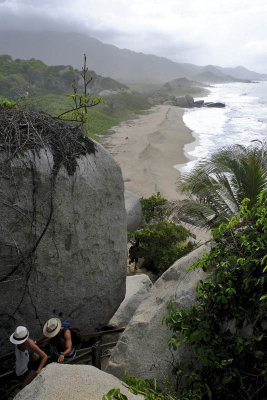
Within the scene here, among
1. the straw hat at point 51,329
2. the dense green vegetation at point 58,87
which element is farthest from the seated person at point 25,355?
the dense green vegetation at point 58,87

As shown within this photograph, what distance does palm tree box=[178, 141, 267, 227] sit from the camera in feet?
20.1

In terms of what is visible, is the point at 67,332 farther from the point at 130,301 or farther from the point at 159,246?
the point at 159,246

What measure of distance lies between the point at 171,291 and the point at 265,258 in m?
1.39

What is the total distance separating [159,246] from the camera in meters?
9.40

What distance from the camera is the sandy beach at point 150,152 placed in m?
21.5

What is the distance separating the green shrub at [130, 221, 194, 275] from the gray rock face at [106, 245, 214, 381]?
4.84 metres

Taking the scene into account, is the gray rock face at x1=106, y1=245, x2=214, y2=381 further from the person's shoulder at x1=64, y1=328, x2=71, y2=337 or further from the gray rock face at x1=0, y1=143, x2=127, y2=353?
the gray rock face at x1=0, y1=143, x2=127, y2=353

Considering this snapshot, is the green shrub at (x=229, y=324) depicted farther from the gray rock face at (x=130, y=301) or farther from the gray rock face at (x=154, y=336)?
the gray rock face at (x=130, y=301)

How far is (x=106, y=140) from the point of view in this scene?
35.5 m

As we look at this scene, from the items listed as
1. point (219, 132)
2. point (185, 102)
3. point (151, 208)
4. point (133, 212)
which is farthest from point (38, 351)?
point (185, 102)

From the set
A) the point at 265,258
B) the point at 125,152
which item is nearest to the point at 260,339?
the point at 265,258

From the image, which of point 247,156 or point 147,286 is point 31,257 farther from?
point 247,156

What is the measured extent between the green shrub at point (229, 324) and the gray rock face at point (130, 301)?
8.00ft

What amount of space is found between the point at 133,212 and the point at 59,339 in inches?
296
